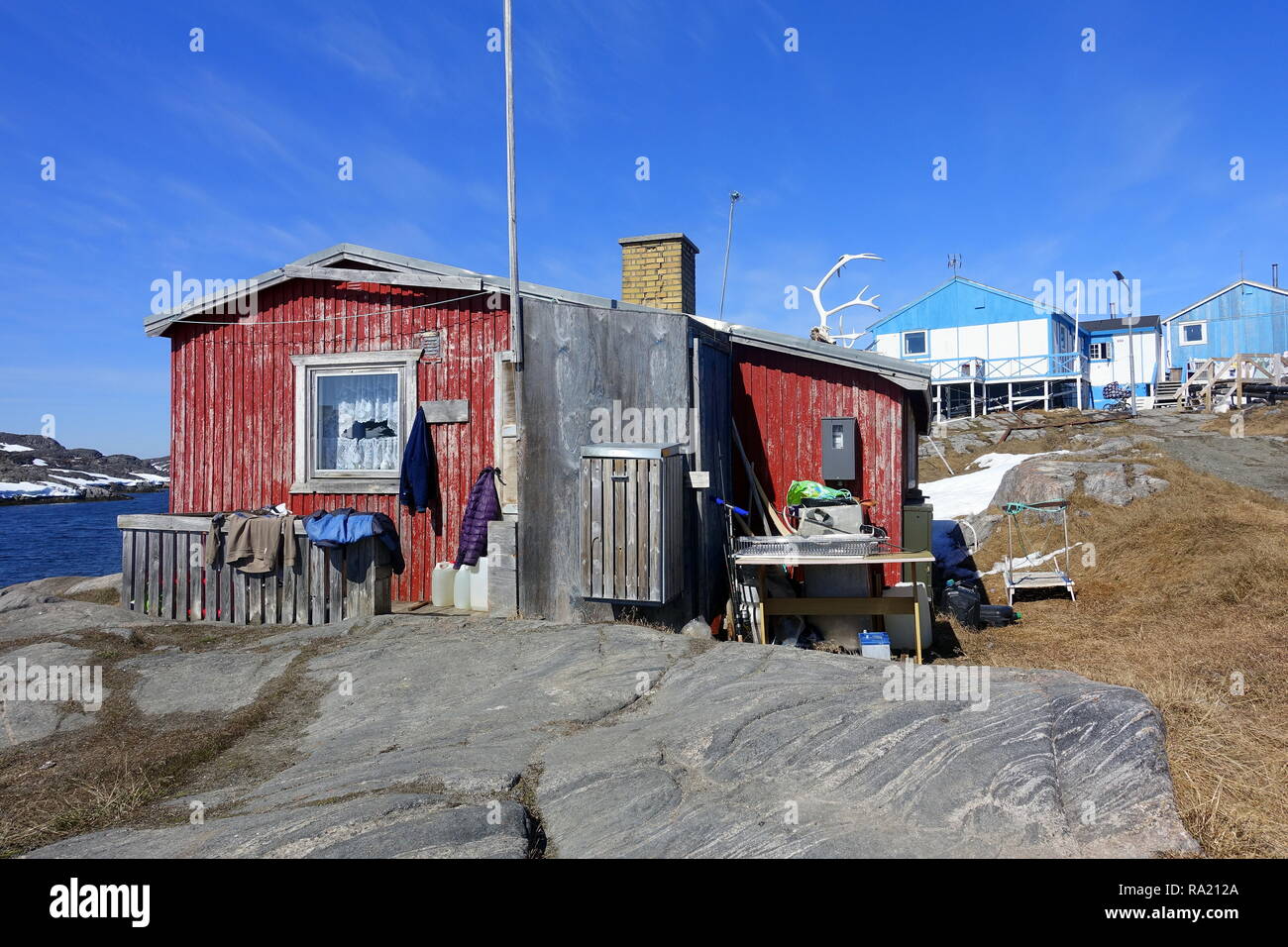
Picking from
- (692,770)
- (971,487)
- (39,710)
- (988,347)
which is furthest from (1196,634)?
(988,347)

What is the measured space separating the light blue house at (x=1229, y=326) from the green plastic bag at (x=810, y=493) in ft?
112

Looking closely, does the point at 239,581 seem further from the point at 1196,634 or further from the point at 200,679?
the point at 1196,634

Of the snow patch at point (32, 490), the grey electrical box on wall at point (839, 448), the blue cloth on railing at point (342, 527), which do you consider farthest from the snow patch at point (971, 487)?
the snow patch at point (32, 490)

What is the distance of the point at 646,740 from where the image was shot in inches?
187

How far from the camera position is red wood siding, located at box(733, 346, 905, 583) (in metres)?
9.76

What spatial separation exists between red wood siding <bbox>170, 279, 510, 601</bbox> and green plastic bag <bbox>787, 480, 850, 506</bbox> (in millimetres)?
3516

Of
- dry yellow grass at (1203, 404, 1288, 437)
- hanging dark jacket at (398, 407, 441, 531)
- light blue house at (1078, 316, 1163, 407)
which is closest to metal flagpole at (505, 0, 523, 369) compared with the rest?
hanging dark jacket at (398, 407, 441, 531)

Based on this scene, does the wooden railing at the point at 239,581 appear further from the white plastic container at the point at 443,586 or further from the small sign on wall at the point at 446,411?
the small sign on wall at the point at 446,411

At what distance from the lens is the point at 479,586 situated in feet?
29.3

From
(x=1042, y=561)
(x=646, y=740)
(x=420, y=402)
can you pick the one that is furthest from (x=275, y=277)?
(x=1042, y=561)

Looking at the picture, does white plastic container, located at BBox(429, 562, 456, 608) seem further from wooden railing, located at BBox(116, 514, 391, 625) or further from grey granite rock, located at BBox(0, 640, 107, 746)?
grey granite rock, located at BBox(0, 640, 107, 746)

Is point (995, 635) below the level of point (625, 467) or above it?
below
